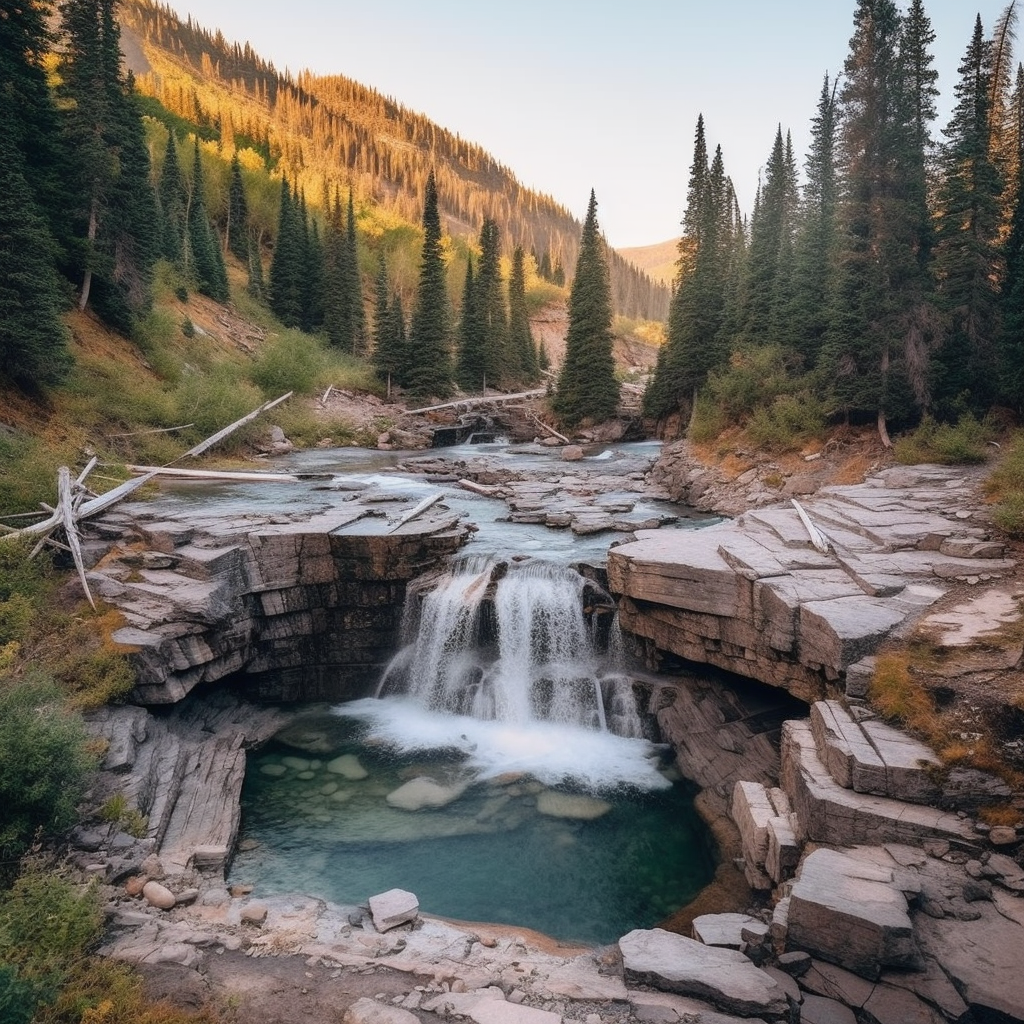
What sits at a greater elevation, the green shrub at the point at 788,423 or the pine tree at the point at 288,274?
the pine tree at the point at 288,274

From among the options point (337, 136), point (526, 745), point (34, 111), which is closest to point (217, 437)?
point (34, 111)

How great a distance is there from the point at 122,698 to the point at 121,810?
267 centimetres

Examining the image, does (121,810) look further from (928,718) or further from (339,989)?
(928,718)

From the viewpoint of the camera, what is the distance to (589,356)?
44.7 meters

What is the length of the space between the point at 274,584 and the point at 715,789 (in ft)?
33.1

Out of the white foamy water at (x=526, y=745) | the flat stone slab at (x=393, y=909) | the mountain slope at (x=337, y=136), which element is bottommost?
the white foamy water at (x=526, y=745)

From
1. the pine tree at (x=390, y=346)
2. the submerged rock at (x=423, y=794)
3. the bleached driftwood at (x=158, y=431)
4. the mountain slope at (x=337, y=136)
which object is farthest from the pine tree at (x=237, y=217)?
the submerged rock at (x=423, y=794)

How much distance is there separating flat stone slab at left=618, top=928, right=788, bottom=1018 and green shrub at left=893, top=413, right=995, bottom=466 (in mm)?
17923

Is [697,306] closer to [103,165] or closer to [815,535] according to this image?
[815,535]

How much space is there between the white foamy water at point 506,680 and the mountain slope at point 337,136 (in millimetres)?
77941

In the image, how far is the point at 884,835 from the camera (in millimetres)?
7305

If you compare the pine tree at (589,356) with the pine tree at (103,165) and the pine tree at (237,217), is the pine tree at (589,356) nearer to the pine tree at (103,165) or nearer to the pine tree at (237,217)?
the pine tree at (103,165)

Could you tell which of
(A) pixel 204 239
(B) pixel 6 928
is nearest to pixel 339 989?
(B) pixel 6 928

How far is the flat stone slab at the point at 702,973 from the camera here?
5922 mm
